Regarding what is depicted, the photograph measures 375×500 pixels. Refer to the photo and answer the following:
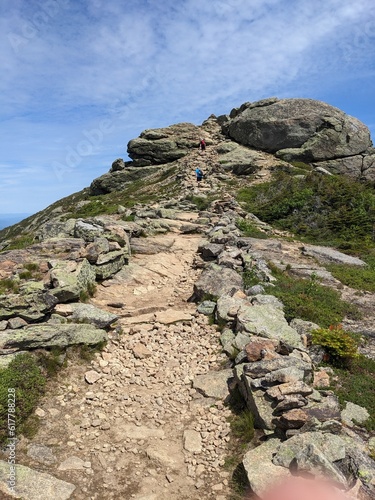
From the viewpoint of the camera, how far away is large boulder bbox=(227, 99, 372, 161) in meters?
50.6

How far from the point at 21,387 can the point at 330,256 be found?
763 inches

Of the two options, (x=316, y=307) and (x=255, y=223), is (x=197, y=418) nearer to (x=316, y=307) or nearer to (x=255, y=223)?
(x=316, y=307)

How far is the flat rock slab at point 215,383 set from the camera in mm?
9750

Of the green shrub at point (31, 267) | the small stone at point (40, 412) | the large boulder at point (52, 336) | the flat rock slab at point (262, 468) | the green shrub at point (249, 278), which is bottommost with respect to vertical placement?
the flat rock slab at point (262, 468)

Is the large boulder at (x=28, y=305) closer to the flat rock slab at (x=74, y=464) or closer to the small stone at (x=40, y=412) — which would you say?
the small stone at (x=40, y=412)

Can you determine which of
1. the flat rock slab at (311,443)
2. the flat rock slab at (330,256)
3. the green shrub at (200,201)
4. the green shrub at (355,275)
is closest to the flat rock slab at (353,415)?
the flat rock slab at (311,443)

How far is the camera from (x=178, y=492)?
7.01 meters

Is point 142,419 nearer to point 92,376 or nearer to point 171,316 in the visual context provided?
point 92,376

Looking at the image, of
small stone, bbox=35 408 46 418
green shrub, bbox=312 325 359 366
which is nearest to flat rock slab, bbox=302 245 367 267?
green shrub, bbox=312 325 359 366

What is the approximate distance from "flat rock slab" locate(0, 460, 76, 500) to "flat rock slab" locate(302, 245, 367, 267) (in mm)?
19149

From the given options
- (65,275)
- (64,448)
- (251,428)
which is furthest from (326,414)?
(65,275)

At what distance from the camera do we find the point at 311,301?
14898 millimetres

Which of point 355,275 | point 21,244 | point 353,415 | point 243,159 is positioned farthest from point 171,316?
point 243,159

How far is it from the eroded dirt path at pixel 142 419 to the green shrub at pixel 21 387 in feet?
1.20
